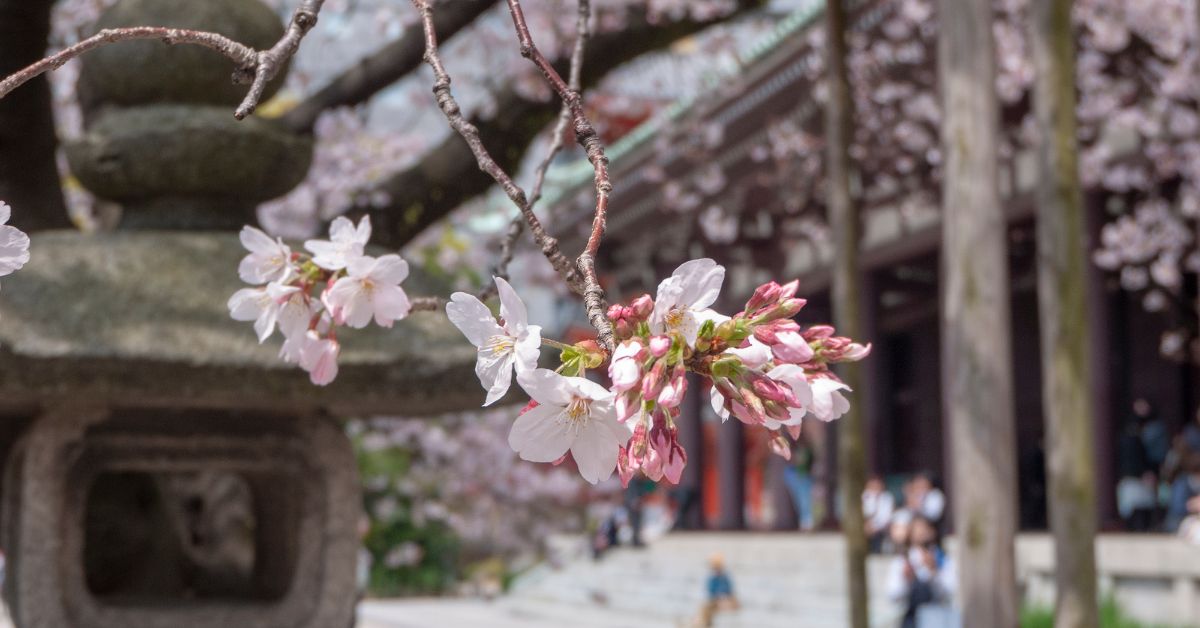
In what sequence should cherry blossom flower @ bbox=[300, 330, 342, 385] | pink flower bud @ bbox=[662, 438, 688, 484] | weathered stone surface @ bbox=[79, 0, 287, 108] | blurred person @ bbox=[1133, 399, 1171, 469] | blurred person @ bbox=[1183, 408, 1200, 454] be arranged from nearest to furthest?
pink flower bud @ bbox=[662, 438, 688, 484], cherry blossom flower @ bbox=[300, 330, 342, 385], weathered stone surface @ bbox=[79, 0, 287, 108], blurred person @ bbox=[1183, 408, 1200, 454], blurred person @ bbox=[1133, 399, 1171, 469]

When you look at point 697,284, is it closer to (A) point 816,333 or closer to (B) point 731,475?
(A) point 816,333

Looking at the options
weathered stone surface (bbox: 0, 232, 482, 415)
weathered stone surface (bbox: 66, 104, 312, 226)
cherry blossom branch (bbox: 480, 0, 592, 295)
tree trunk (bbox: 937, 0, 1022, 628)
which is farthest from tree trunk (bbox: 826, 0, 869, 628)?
cherry blossom branch (bbox: 480, 0, 592, 295)

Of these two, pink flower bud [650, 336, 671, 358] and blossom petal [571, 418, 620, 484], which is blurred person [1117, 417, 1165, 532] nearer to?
Result: blossom petal [571, 418, 620, 484]

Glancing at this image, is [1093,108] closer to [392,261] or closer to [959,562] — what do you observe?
[959,562]

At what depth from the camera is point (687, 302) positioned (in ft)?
4.98

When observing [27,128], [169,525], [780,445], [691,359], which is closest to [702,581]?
[169,525]

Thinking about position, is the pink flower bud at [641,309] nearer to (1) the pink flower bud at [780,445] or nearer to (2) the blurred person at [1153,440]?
(1) the pink flower bud at [780,445]

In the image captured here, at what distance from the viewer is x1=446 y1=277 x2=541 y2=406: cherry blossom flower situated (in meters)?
1.57

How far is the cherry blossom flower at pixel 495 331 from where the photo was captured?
1574 mm

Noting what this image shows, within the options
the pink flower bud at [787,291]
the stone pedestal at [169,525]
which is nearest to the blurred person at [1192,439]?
the stone pedestal at [169,525]

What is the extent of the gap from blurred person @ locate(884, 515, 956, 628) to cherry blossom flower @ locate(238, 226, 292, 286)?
690cm

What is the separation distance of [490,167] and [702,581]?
15.6 metres

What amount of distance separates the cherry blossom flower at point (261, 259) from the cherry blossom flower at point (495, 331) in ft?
2.70

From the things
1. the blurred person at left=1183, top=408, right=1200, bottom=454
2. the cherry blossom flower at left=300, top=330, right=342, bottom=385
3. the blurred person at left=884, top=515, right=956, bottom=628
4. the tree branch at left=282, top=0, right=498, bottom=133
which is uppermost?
the tree branch at left=282, top=0, right=498, bottom=133
